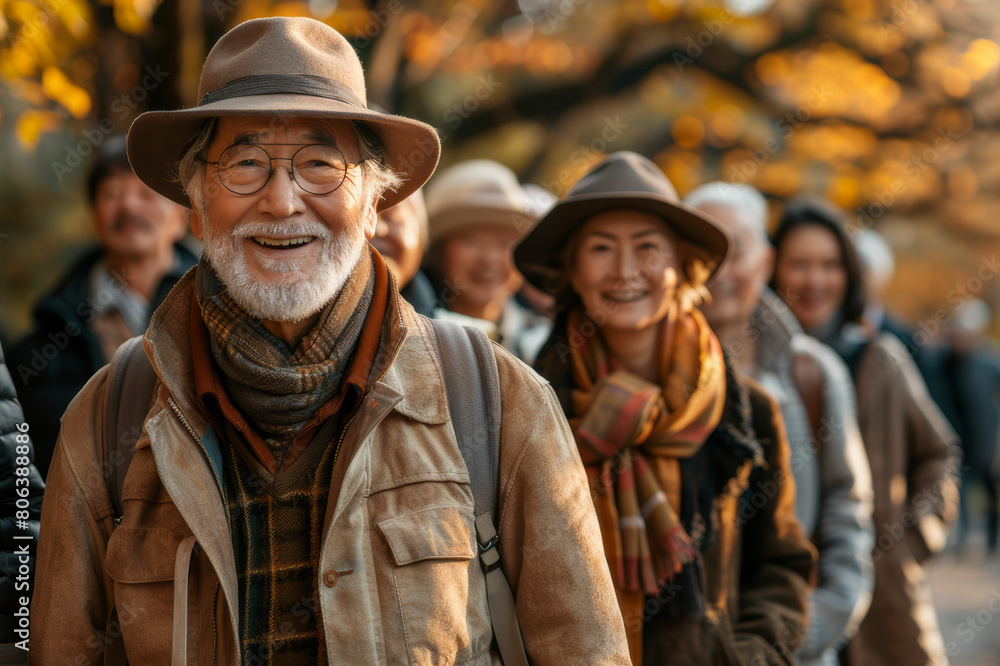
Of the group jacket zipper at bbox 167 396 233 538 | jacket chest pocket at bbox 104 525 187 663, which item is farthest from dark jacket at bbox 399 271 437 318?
jacket chest pocket at bbox 104 525 187 663

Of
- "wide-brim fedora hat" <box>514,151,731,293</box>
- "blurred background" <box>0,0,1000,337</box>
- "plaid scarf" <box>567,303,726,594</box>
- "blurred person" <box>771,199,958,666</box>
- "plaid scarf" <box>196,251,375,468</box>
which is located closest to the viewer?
"plaid scarf" <box>196,251,375,468</box>

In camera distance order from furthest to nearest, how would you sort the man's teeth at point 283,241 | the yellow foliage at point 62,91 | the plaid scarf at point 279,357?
1. the yellow foliage at point 62,91
2. the man's teeth at point 283,241
3. the plaid scarf at point 279,357

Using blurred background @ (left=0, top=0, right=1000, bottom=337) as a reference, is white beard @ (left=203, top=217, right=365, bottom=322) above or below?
below

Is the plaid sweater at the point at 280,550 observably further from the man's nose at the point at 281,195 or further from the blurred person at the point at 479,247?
the blurred person at the point at 479,247

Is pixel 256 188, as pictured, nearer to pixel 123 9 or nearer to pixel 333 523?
pixel 333 523

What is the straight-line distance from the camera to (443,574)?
2.28 metres

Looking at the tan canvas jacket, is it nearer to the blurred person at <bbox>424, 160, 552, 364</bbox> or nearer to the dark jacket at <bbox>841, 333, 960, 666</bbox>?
the blurred person at <bbox>424, 160, 552, 364</bbox>

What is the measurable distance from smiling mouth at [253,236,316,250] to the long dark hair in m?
3.77

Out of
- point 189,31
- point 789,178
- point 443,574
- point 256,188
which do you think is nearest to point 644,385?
point 443,574

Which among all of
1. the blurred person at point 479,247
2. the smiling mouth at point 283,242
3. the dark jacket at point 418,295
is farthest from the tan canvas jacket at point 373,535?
the blurred person at point 479,247

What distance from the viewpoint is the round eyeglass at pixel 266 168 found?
95.6 inches

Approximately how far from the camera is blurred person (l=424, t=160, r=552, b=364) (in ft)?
16.8

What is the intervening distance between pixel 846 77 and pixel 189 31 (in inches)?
290

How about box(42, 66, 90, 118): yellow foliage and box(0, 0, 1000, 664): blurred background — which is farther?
box(0, 0, 1000, 664): blurred background
